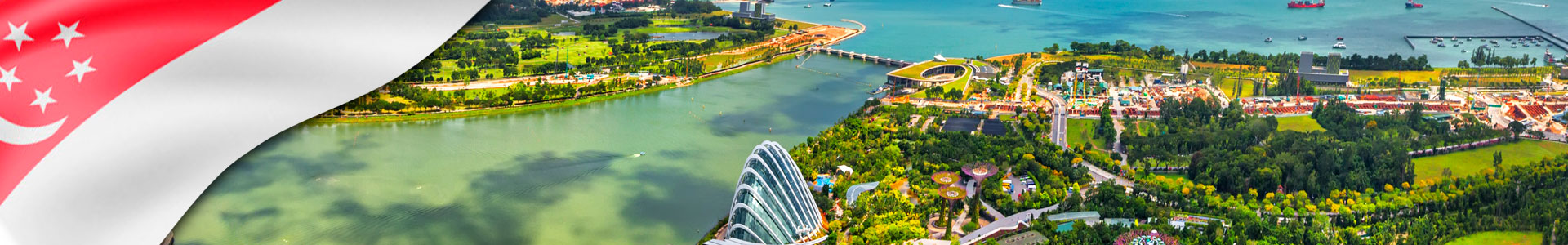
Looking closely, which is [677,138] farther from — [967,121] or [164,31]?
[164,31]

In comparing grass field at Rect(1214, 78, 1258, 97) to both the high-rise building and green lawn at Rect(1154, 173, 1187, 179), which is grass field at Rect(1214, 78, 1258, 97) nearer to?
green lawn at Rect(1154, 173, 1187, 179)

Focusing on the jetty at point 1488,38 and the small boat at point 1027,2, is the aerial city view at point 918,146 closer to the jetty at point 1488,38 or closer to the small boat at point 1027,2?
the jetty at point 1488,38

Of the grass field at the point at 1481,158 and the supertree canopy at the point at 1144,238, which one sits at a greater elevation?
the grass field at the point at 1481,158

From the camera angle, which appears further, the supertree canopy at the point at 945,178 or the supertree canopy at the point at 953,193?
the supertree canopy at the point at 945,178

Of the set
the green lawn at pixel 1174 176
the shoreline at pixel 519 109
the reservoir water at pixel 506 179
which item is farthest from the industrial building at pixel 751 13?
the green lawn at pixel 1174 176

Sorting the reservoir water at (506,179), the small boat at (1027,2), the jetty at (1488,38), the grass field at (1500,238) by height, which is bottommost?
the reservoir water at (506,179)

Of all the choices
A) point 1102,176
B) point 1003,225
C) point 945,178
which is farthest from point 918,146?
point 1003,225

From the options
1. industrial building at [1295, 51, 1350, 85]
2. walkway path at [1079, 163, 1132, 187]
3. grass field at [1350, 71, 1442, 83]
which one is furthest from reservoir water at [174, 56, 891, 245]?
grass field at [1350, 71, 1442, 83]

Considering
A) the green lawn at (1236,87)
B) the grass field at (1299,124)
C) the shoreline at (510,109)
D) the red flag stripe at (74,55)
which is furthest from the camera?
the green lawn at (1236,87)

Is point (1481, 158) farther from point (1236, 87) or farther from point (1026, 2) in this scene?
point (1026, 2)
